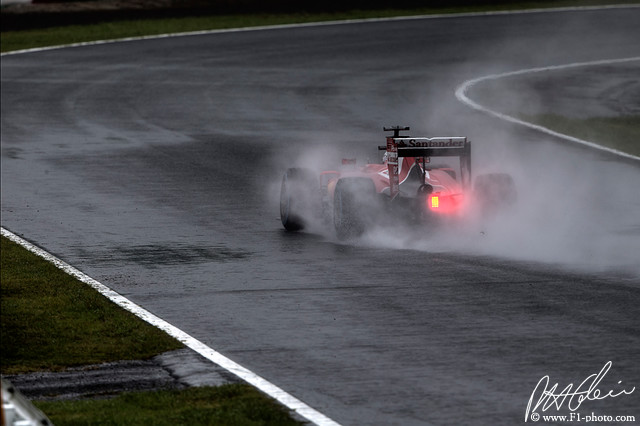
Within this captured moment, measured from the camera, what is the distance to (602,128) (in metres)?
26.8

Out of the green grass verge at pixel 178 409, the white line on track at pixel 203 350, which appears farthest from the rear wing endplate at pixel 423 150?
the green grass verge at pixel 178 409

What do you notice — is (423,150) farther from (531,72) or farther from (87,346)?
(531,72)

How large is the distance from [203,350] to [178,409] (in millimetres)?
1731

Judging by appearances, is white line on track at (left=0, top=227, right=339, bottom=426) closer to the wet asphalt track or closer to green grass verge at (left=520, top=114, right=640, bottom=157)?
the wet asphalt track

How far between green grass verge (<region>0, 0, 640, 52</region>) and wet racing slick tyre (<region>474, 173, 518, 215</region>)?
88.8 feet

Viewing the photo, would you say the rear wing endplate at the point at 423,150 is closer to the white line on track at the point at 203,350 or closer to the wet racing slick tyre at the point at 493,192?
the wet racing slick tyre at the point at 493,192

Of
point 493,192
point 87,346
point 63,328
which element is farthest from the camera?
point 493,192

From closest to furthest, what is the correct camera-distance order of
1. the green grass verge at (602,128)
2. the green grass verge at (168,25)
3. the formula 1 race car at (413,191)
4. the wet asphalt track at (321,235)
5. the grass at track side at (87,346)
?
the grass at track side at (87,346) → the wet asphalt track at (321,235) → the formula 1 race car at (413,191) → the green grass verge at (602,128) → the green grass verge at (168,25)

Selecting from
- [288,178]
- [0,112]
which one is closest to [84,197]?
[288,178]

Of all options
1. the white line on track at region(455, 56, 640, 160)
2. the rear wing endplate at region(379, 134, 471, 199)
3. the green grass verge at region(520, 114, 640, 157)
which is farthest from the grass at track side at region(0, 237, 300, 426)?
the green grass verge at region(520, 114, 640, 157)

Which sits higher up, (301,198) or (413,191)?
(413,191)

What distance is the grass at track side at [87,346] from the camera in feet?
→ 27.9
